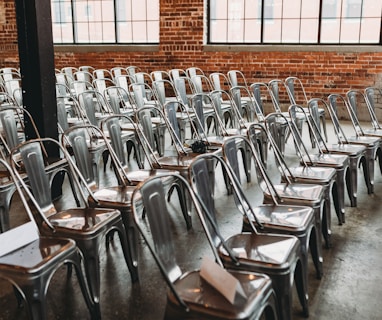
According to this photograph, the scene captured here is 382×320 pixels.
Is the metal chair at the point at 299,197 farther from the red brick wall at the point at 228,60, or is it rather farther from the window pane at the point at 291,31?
the window pane at the point at 291,31

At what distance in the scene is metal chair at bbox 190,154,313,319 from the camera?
222cm

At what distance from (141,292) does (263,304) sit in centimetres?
106

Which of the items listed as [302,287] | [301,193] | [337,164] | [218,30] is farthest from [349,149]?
[218,30]

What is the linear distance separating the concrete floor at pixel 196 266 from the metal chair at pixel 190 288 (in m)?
0.61

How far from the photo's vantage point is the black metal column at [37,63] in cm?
407

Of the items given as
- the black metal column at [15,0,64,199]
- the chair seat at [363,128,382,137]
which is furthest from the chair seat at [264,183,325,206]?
the chair seat at [363,128,382,137]

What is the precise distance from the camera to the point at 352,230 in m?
3.77

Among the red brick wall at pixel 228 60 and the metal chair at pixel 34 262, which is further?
the red brick wall at pixel 228 60

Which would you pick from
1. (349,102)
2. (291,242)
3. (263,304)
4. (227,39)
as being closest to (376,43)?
(227,39)

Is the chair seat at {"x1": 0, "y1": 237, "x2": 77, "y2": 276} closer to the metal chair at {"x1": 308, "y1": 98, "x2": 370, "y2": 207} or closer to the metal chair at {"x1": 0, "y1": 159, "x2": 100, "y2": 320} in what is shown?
the metal chair at {"x1": 0, "y1": 159, "x2": 100, "y2": 320}

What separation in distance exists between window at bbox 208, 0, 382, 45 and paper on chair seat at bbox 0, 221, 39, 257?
6959mm

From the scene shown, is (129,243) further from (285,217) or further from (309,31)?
(309,31)

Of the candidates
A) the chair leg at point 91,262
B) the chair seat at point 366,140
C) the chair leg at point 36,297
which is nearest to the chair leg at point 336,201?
the chair seat at point 366,140

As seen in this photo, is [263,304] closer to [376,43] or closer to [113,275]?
[113,275]
